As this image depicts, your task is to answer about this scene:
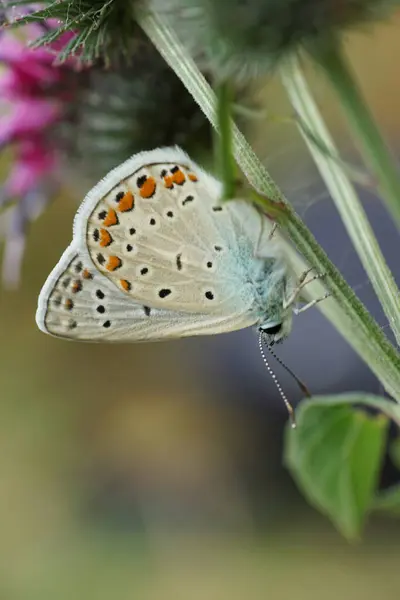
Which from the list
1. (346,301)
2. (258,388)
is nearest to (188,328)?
(346,301)

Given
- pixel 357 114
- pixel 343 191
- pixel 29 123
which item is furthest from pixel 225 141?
pixel 29 123

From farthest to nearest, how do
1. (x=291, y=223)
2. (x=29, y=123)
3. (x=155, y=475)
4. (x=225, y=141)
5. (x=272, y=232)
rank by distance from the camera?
(x=155, y=475), (x=29, y=123), (x=272, y=232), (x=291, y=223), (x=225, y=141)

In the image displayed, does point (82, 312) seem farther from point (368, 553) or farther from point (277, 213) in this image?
point (368, 553)

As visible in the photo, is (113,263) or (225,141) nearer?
(225,141)

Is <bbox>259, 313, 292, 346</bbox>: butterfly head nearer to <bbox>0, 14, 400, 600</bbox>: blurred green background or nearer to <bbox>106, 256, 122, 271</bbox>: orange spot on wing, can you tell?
<bbox>106, 256, 122, 271</bbox>: orange spot on wing

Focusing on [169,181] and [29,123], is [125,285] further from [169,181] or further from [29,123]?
[29,123]

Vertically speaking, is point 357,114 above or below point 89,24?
below

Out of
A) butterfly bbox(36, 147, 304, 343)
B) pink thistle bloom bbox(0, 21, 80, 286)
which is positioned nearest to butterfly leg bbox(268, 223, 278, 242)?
butterfly bbox(36, 147, 304, 343)
